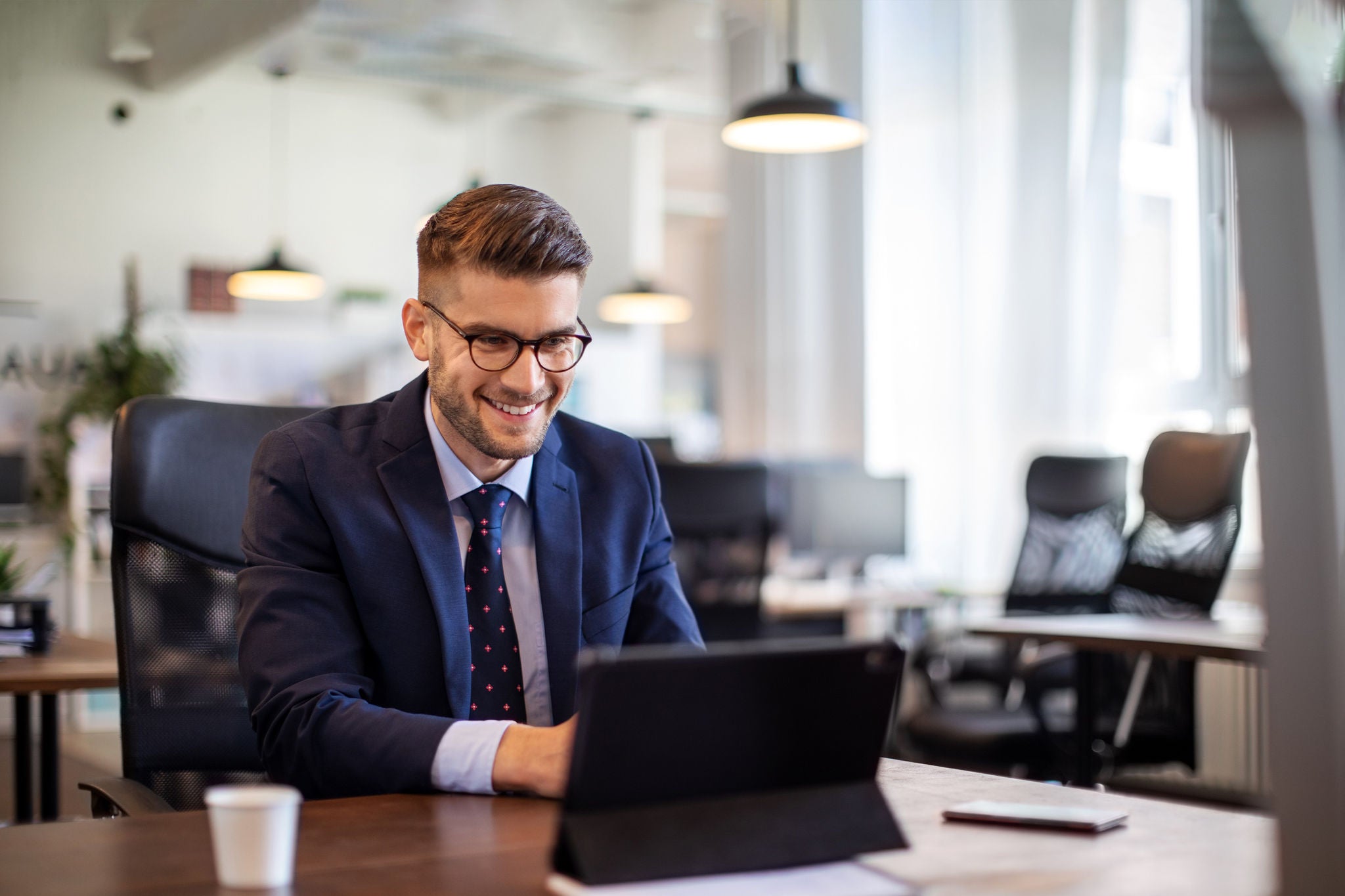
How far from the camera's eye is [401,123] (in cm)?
986

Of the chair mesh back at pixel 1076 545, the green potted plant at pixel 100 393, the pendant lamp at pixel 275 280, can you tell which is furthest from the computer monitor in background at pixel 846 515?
the green potted plant at pixel 100 393

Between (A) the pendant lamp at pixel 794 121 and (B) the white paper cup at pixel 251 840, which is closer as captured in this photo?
(B) the white paper cup at pixel 251 840

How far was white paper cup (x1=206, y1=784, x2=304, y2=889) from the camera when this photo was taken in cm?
93

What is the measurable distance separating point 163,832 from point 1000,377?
527cm

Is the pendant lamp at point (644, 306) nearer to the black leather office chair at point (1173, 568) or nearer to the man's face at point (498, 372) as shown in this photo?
the black leather office chair at point (1173, 568)

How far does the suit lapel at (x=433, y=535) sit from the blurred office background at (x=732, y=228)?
2221mm

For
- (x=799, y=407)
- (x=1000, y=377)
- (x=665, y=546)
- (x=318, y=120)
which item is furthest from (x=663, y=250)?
(x=665, y=546)

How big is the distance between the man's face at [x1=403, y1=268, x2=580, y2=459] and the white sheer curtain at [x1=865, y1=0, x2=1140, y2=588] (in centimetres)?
420

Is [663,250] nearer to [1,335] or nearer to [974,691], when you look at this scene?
[1,335]

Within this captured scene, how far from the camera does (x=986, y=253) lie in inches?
242

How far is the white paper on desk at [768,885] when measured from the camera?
87 centimetres

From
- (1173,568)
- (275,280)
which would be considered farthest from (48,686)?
(275,280)

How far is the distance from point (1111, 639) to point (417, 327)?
191 centimetres

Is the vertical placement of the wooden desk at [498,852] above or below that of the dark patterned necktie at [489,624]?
below
